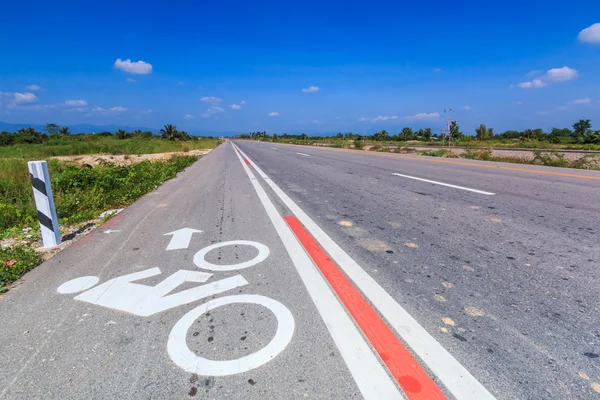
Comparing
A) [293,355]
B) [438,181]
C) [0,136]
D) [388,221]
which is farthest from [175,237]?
[0,136]

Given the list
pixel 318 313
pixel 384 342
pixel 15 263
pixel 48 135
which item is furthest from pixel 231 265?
pixel 48 135

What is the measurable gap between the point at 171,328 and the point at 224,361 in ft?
1.72

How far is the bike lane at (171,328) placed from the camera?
145 centimetres

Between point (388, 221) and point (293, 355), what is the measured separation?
286 centimetres

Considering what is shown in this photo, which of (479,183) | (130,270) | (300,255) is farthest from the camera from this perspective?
(479,183)

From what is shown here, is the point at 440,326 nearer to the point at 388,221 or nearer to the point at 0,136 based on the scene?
the point at 388,221

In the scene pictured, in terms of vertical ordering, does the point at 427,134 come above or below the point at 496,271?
above

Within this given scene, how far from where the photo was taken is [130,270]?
2777 mm

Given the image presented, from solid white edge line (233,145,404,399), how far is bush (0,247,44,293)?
2629 mm

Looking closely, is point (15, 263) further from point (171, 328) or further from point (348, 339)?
point (348, 339)

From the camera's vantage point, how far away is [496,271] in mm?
2545

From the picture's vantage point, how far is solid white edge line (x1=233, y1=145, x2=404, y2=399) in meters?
1.38

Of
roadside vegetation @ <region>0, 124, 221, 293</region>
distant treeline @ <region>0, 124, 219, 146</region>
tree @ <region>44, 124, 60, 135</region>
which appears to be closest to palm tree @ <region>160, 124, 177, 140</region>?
distant treeline @ <region>0, 124, 219, 146</region>

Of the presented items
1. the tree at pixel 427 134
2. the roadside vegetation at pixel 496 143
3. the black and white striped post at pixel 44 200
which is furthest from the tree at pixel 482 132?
the black and white striped post at pixel 44 200
